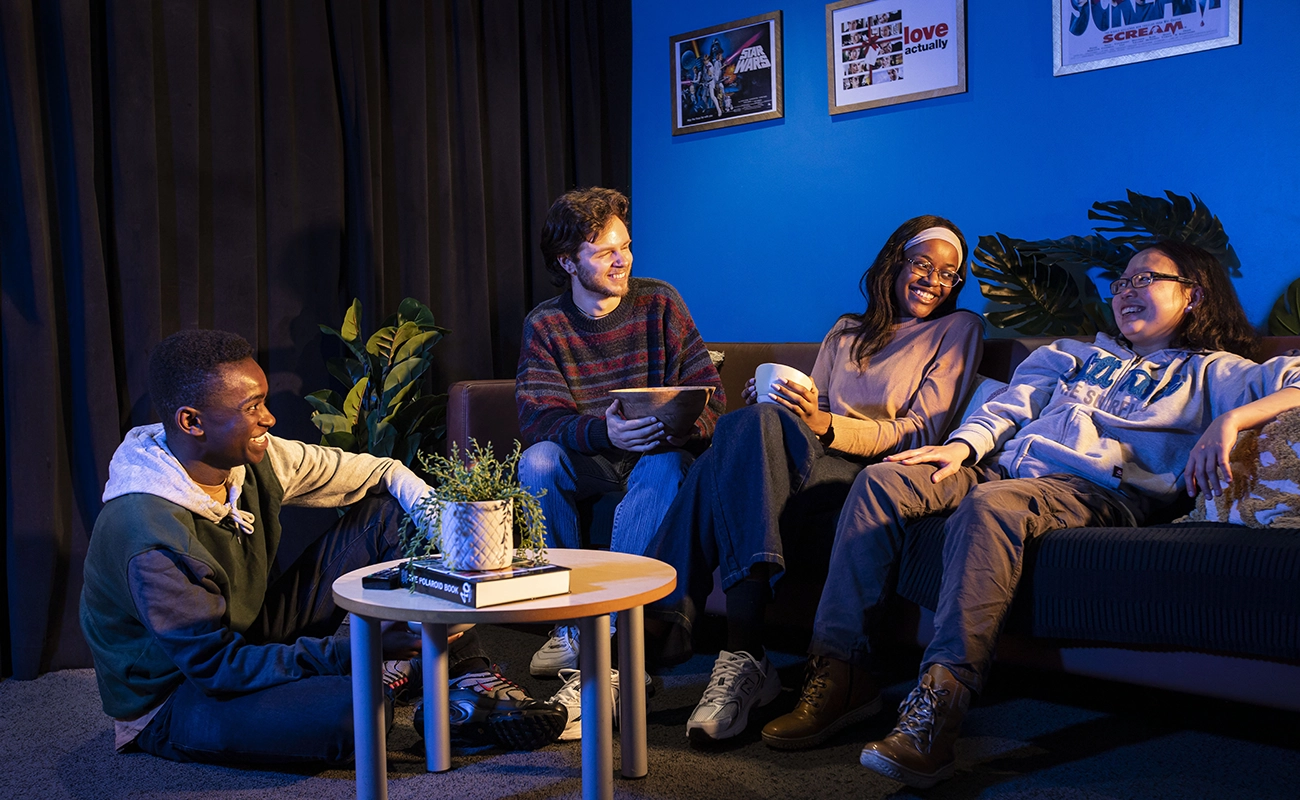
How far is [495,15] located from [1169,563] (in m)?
2.95

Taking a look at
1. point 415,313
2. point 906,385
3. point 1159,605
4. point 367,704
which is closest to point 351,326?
point 415,313

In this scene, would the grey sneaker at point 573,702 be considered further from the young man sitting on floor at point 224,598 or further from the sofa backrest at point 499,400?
the sofa backrest at point 499,400

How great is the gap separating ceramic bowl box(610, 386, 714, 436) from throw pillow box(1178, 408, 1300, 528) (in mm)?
973

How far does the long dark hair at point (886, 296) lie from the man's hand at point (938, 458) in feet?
1.56

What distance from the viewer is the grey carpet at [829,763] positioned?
5.61 ft

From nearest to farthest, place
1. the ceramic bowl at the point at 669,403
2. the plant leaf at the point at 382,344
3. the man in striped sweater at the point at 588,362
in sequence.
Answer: the ceramic bowl at the point at 669,403 → the man in striped sweater at the point at 588,362 → the plant leaf at the point at 382,344

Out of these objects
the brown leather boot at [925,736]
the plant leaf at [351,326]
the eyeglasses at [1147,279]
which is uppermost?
the eyeglasses at [1147,279]

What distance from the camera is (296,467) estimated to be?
6.89ft

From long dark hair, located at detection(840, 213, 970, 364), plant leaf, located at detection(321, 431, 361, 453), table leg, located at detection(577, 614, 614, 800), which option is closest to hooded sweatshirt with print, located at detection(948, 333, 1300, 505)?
long dark hair, located at detection(840, 213, 970, 364)

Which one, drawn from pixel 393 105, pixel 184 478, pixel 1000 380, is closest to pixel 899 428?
pixel 1000 380

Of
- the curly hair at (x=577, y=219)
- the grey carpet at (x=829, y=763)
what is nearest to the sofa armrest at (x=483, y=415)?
the curly hair at (x=577, y=219)

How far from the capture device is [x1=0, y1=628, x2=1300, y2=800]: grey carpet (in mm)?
1710

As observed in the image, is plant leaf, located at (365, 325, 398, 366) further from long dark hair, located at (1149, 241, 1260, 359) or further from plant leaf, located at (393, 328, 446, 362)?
long dark hair, located at (1149, 241, 1260, 359)

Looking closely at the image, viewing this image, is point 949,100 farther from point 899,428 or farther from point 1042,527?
point 1042,527
